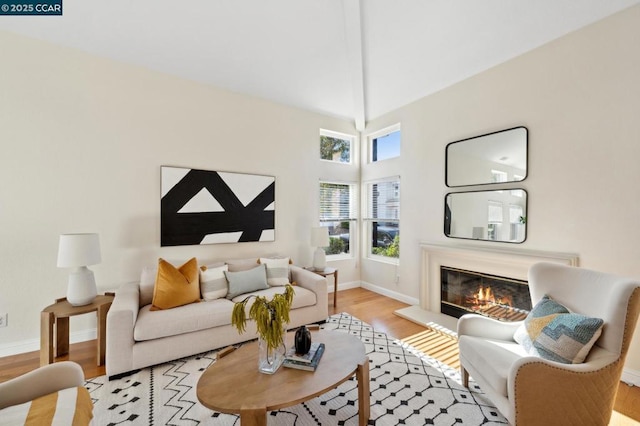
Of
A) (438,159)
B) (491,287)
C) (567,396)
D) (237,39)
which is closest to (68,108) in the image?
(237,39)

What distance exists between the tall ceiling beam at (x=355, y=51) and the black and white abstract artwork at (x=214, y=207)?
1.85m

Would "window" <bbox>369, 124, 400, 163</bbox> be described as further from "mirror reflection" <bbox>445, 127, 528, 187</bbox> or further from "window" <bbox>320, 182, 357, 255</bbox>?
"mirror reflection" <bbox>445, 127, 528, 187</bbox>

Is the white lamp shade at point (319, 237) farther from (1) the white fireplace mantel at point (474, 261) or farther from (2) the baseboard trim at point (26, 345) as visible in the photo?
(2) the baseboard trim at point (26, 345)

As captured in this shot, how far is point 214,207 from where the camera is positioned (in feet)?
11.8

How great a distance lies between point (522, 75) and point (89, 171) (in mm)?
4756

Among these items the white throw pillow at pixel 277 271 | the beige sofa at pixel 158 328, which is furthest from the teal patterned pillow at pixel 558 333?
the white throw pillow at pixel 277 271

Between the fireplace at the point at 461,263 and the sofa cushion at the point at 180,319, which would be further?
the fireplace at the point at 461,263

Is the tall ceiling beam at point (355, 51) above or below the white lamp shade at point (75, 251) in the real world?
above

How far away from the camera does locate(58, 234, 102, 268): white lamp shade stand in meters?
2.35

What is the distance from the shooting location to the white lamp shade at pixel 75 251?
2.35m

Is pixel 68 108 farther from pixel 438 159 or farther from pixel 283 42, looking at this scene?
pixel 438 159

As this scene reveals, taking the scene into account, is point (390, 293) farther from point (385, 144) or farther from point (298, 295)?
point (385, 144)

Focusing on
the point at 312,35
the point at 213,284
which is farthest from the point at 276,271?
the point at 312,35

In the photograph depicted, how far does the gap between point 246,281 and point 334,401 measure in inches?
63.8
